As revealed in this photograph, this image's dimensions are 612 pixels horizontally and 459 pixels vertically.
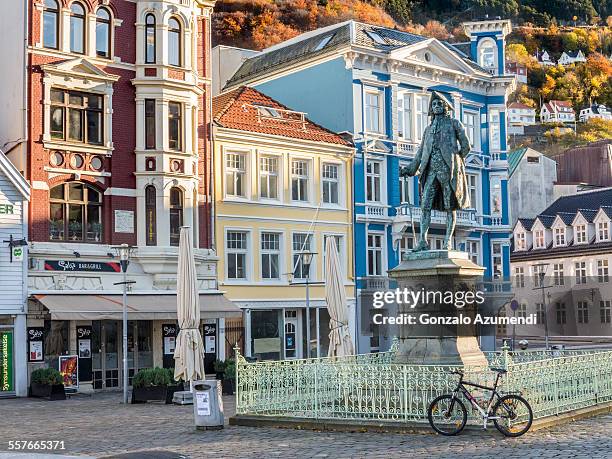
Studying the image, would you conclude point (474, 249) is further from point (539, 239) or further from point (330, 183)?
point (539, 239)

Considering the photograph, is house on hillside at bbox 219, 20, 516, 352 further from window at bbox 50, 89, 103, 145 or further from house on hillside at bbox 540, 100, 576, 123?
house on hillside at bbox 540, 100, 576, 123

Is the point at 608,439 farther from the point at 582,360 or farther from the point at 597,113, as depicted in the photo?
the point at 597,113

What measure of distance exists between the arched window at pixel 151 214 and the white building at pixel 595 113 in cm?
10607

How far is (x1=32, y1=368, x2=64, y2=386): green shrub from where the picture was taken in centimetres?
2638

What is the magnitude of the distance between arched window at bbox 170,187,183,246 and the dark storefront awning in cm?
201

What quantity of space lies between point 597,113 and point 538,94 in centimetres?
1110

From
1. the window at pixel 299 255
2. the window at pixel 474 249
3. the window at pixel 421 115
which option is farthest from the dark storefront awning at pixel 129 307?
the window at pixel 474 249

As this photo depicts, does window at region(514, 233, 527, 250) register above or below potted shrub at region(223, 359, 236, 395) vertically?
above

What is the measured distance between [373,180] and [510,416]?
25.4 metres

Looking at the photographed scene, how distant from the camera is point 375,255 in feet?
128

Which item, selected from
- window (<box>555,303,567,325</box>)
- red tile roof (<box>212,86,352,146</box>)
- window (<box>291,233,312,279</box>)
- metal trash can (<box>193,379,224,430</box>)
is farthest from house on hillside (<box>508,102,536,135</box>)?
metal trash can (<box>193,379,224,430</box>)

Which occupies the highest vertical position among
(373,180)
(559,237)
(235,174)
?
(373,180)

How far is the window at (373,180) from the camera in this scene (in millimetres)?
39062

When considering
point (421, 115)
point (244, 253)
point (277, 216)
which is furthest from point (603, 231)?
point (244, 253)
